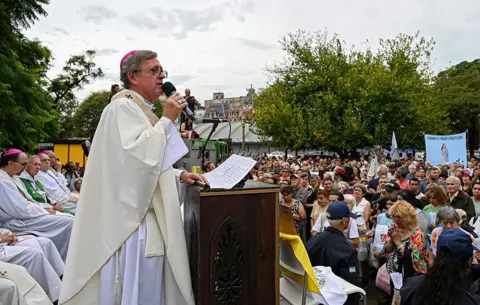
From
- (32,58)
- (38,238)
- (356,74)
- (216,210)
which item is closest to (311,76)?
(356,74)

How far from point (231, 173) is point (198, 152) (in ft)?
13.1

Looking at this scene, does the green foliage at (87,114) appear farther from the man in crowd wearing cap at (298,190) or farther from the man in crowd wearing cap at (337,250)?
the man in crowd wearing cap at (337,250)

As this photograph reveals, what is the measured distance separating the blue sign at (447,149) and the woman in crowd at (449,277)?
37.4 feet

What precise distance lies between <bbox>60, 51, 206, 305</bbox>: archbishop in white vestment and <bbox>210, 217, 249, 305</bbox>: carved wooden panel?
7.0 inches

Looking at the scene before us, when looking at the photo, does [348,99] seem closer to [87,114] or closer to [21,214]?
[21,214]

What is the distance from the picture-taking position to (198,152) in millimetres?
6523

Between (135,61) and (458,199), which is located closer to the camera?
(135,61)

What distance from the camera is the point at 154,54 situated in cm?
274

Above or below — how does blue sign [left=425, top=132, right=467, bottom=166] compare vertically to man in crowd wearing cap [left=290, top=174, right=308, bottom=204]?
above

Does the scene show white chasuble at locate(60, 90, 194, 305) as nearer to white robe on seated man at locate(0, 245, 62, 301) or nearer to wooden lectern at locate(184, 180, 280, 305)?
wooden lectern at locate(184, 180, 280, 305)

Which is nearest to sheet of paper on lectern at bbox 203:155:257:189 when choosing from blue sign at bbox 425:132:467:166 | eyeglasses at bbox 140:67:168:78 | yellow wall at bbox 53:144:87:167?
eyeglasses at bbox 140:67:168:78

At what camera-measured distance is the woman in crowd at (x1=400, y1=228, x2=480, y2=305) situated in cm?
237

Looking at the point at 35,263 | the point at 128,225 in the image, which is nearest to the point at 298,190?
the point at 35,263

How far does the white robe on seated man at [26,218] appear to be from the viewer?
15.9ft
